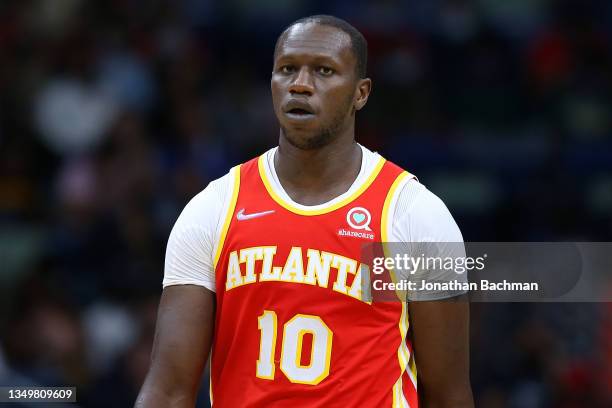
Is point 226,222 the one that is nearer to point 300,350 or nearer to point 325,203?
point 325,203

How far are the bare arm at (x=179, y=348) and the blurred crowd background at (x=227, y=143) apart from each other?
2.92 meters

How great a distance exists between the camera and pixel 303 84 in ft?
14.7

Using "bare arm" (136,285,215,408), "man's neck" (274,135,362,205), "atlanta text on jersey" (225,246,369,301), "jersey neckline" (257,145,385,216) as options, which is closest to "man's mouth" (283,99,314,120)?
"man's neck" (274,135,362,205)

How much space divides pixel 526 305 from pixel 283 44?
4546 millimetres

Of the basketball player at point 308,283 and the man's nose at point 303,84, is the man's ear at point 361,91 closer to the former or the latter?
the basketball player at point 308,283

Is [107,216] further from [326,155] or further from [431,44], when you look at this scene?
[326,155]

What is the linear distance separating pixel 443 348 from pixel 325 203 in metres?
0.70

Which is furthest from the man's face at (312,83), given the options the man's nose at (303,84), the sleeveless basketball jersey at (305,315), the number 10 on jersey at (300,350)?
the number 10 on jersey at (300,350)

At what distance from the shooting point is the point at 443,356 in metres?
4.52

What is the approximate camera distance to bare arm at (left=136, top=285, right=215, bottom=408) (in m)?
4.47

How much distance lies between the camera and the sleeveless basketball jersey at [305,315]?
4375 mm

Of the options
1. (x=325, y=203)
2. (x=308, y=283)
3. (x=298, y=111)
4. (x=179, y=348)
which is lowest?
(x=179, y=348)

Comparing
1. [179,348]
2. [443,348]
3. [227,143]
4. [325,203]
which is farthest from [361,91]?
[227,143]

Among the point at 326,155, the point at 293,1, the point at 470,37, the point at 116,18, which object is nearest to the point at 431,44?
the point at 470,37
